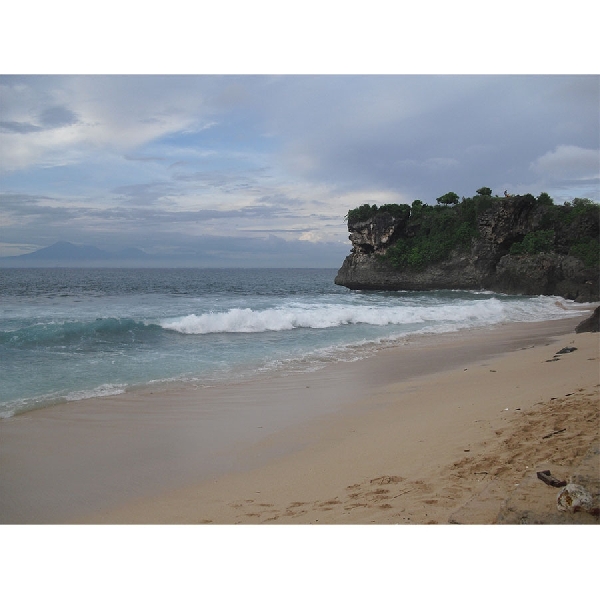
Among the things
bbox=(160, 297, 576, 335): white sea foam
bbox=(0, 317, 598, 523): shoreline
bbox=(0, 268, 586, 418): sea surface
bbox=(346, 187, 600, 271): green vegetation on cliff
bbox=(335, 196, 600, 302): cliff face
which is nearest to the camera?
bbox=(0, 317, 598, 523): shoreline

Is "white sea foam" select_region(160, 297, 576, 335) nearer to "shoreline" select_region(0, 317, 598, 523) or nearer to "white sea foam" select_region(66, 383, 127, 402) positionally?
"white sea foam" select_region(66, 383, 127, 402)

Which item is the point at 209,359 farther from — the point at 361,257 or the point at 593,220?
the point at 361,257

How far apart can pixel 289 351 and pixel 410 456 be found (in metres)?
6.28

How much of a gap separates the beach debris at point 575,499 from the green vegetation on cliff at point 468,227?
2875 cm

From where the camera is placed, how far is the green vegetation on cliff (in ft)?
96.5

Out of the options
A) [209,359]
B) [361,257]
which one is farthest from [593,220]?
[209,359]

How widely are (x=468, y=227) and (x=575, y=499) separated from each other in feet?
120

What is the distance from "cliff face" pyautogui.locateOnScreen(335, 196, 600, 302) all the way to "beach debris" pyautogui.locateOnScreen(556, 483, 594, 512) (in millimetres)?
25449

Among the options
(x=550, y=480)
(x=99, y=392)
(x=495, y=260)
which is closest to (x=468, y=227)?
(x=495, y=260)

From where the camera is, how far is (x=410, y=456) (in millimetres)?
3811

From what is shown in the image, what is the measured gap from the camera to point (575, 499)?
8.34 feet

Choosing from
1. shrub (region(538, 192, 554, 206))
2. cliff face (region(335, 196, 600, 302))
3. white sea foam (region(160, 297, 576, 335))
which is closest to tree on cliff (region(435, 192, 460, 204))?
cliff face (region(335, 196, 600, 302))

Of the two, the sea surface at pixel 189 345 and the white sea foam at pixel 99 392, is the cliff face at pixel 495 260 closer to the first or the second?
the sea surface at pixel 189 345

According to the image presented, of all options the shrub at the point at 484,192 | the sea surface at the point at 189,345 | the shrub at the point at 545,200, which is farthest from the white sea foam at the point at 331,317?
the shrub at the point at 484,192
